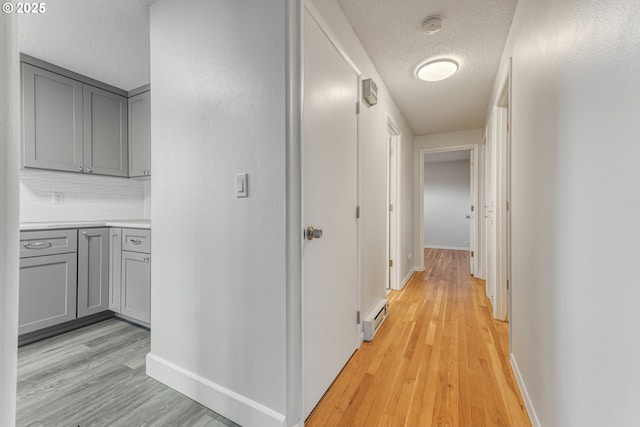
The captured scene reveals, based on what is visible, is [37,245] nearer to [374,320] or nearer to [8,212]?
[8,212]

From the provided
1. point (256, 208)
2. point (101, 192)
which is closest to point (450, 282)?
point (256, 208)

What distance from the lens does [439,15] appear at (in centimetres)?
185

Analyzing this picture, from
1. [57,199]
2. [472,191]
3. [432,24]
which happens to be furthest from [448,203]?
[57,199]

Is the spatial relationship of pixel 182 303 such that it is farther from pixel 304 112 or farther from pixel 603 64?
pixel 603 64

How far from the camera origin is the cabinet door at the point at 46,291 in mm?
2067

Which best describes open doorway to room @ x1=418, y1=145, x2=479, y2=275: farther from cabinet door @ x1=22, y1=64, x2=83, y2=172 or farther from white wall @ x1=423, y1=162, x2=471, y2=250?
cabinet door @ x1=22, y1=64, x2=83, y2=172

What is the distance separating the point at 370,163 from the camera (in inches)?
94.3

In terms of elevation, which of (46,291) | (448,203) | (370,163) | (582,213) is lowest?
(46,291)

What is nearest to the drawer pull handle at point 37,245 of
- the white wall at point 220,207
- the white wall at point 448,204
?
the white wall at point 220,207

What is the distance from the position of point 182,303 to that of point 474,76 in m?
3.13

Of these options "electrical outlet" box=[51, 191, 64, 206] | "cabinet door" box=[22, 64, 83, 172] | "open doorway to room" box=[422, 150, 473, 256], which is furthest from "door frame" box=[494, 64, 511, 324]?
"open doorway to room" box=[422, 150, 473, 256]

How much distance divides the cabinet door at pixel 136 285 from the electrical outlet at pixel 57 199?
0.94 metres

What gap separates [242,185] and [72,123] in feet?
7.87

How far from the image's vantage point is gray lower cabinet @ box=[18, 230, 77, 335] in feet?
6.80
